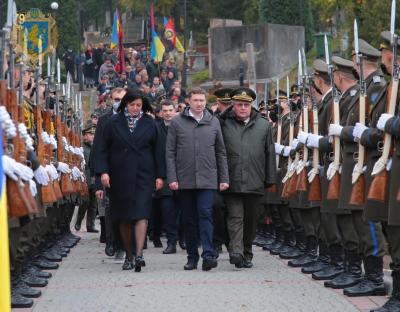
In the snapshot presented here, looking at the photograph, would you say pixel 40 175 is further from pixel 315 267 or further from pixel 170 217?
pixel 170 217

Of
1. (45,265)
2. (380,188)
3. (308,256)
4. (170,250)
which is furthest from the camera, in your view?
(170,250)

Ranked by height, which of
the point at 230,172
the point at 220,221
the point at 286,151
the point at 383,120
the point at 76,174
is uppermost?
the point at 383,120

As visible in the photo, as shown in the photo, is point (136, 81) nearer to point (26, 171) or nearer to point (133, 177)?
point (133, 177)

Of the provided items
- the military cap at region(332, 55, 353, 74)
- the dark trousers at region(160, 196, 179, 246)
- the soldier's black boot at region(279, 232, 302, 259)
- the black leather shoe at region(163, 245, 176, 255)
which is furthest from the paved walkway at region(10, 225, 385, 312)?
the dark trousers at region(160, 196, 179, 246)

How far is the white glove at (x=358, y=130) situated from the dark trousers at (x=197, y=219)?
3412mm

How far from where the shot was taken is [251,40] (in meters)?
46.2

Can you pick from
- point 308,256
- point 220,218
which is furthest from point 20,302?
point 308,256

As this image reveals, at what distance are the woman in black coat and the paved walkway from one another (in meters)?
0.53

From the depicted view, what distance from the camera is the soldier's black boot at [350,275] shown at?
11992 millimetres

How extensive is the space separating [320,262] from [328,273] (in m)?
1.02

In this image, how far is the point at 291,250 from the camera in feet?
A: 53.2

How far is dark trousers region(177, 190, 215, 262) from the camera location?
14180 millimetres

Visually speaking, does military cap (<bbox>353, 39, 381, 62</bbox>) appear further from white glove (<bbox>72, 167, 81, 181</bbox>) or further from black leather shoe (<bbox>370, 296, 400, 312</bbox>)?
white glove (<bbox>72, 167, 81, 181</bbox>)

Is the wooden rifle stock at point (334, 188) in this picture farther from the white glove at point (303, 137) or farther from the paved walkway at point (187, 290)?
the white glove at point (303, 137)
